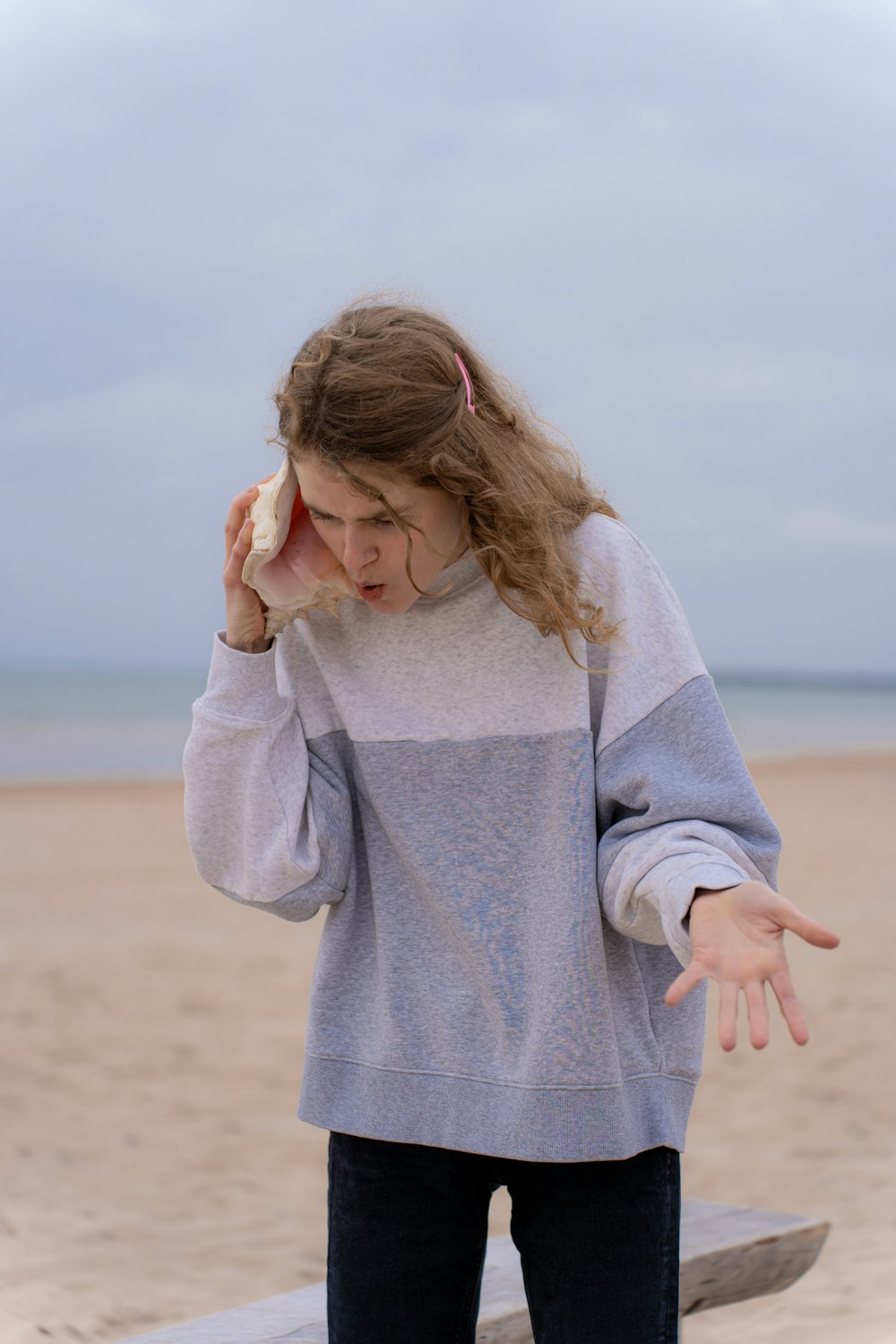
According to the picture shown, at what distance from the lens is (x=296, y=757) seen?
1.82m

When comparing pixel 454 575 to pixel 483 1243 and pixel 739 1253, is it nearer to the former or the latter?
pixel 483 1243

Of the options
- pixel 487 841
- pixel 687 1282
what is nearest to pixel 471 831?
pixel 487 841

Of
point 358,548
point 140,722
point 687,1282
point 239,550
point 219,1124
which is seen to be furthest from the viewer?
point 140,722

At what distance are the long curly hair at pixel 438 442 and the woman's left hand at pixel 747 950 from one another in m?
0.40

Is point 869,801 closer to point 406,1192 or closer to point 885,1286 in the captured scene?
point 885,1286

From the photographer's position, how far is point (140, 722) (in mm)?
24375

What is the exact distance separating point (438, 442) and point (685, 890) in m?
0.63

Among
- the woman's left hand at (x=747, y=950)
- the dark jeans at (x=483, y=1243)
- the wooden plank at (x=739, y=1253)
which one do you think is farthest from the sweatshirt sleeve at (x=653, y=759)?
the wooden plank at (x=739, y=1253)

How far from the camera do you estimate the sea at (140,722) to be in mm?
19406

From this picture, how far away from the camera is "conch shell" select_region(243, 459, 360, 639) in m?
1.73

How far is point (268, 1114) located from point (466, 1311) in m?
3.41

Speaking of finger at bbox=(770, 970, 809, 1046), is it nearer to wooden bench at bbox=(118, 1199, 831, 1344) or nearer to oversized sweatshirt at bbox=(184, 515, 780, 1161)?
oversized sweatshirt at bbox=(184, 515, 780, 1161)

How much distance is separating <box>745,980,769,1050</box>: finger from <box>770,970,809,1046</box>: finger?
0.05ft

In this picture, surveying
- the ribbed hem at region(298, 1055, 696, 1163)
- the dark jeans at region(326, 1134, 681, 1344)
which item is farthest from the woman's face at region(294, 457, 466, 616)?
the dark jeans at region(326, 1134, 681, 1344)
